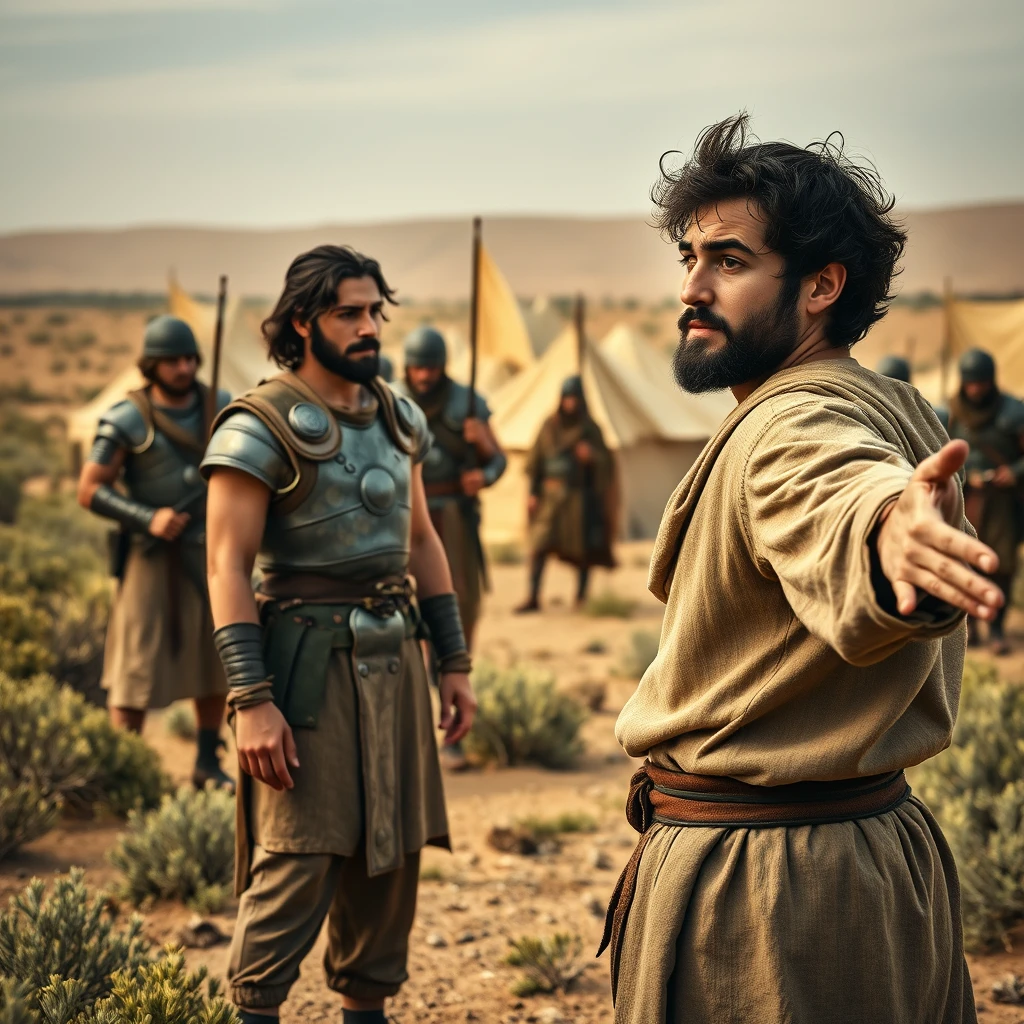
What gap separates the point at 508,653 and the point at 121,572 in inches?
194

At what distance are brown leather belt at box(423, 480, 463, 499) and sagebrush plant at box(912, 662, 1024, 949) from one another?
2732mm

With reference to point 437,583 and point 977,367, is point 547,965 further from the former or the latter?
point 977,367

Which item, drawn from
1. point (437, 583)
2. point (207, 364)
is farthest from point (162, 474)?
point (207, 364)

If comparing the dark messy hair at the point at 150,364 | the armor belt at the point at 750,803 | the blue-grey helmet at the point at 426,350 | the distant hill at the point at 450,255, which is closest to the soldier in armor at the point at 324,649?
the armor belt at the point at 750,803

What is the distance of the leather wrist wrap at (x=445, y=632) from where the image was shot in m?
3.64

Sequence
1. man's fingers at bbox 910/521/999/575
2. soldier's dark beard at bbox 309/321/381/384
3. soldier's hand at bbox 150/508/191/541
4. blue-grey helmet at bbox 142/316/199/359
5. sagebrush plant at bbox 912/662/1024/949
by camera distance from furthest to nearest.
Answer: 1. blue-grey helmet at bbox 142/316/199/359
2. soldier's hand at bbox 150/508/191/541
3. sagebrush plant at bbox 912/662/1024/949
4. soldier's dark beard at bbox 309/321/381/384
5. man's fingers at bbox 910/521/999/575

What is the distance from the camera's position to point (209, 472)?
10.3 ft

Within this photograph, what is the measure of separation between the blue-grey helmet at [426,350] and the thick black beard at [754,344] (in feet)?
17.0

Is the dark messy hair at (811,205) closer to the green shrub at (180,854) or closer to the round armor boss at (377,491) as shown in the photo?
the round armor boss at (377,491)

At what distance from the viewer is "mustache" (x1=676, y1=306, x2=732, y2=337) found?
1969 millimetres

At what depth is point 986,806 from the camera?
476 cm

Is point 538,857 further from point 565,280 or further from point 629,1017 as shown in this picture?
point 565,280

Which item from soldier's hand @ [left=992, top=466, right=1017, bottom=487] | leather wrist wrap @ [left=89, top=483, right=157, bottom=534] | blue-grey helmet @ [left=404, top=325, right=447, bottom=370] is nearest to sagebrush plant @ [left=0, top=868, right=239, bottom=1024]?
leather wrist wrap @ [left=89, top=483, right=157, bottom=534]

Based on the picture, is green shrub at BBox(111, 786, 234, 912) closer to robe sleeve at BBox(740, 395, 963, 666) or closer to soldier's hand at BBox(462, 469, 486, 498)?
soldier's hand at BBox(462, 469, 486, 498)
